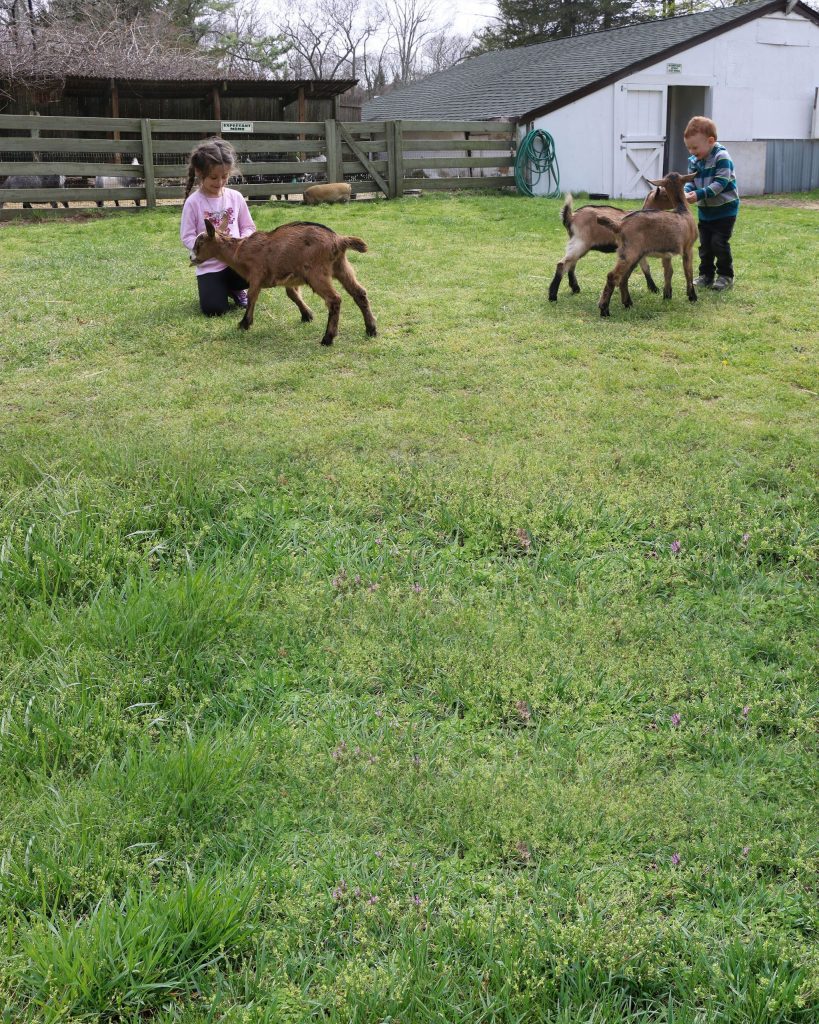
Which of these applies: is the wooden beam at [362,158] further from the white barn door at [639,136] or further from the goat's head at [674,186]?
the goat's head at [674,186]

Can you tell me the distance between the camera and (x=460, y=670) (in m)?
3.59

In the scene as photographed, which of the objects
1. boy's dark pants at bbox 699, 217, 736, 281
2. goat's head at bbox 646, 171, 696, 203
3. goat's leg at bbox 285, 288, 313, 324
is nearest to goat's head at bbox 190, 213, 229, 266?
goat's leg at bbox 285, 288, 313, 324

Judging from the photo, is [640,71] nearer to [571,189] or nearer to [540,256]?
[571,189]

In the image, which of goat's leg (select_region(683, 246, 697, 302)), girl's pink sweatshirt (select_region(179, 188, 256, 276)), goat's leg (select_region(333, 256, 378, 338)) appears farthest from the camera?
goat's leg (select_region(683, 246, 697, 302))

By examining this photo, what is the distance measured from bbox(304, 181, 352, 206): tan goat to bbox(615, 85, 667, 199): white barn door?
7.16 m

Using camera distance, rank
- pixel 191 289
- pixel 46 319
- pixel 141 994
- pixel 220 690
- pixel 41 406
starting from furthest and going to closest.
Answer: pixel 191 289 < pixel 46 319 < pixel 41 406 < pixel 220 690 < pixel 141 994

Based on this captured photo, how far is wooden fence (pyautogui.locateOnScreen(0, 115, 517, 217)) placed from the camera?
15164mm

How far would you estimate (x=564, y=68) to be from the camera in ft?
76.4

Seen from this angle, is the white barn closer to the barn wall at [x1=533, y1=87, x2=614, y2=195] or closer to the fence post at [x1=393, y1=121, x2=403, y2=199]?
the barn wall at [x1=533, y1=87, x2=614, y2=195]

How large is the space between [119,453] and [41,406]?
4.82 feet

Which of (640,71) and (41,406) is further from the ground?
(640,71)

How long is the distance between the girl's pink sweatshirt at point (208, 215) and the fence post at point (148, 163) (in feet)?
26.8

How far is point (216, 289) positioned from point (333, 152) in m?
10.5

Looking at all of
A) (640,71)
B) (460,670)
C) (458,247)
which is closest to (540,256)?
(458,247)
